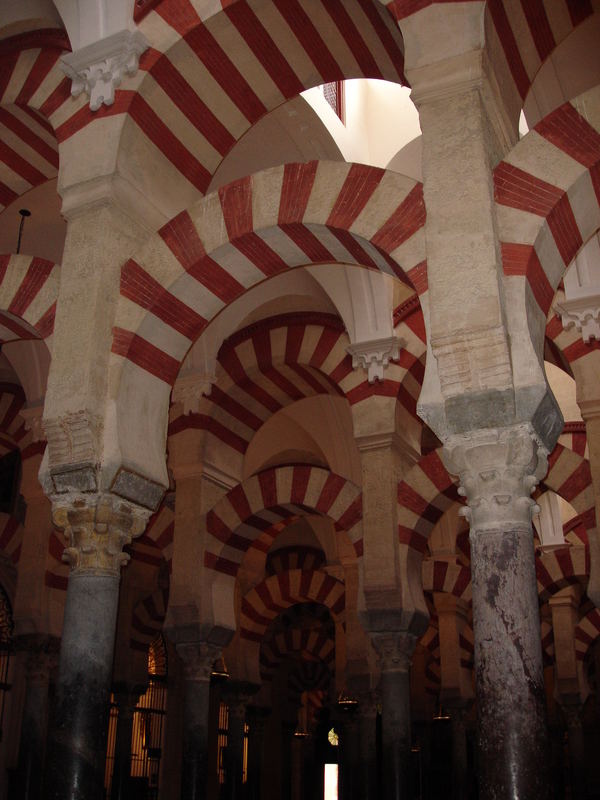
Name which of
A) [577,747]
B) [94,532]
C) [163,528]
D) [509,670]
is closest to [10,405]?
[163,528]

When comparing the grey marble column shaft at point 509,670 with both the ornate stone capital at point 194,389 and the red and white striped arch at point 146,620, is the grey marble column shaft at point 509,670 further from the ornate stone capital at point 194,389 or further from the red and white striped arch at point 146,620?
the red and white striped arch at point 146,620

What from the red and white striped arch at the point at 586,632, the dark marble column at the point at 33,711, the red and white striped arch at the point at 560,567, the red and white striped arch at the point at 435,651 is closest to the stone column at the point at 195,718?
the dark marble column at the point at 33,711

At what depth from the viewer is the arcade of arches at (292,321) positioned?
3.99 meters

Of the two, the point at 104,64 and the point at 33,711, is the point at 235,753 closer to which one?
the point at 33,711

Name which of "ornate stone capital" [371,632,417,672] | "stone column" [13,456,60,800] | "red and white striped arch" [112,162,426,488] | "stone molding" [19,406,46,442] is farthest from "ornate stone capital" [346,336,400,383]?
"stone column" [13,456,60,800]

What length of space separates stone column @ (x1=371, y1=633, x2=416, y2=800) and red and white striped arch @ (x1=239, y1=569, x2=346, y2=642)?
3.83 m

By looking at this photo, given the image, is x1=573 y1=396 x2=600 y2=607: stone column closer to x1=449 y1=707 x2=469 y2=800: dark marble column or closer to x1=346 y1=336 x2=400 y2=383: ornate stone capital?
x1=346 y1=336 x2=400 y2=383: ornate stone capital

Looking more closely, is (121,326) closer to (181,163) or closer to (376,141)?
(181,163)

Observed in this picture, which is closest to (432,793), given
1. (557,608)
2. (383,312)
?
(557,608)

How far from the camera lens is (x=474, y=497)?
392 cm

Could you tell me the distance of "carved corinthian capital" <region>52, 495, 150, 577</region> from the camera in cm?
488

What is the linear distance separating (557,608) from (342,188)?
29.4 ft

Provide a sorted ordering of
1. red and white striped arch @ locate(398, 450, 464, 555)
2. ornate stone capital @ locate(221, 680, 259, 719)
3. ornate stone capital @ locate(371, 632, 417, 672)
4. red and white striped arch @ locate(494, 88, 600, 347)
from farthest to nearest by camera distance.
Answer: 1. ornate stone capital @ locate(221, 680, 259, 719)
2. red and white striped arch @ locate(398, 450, 464, 555)
3. ornate stone capital @ locate(371, 632, 417, 672)
4. red and white striped arch @ locate(494, 88, 600, 347)

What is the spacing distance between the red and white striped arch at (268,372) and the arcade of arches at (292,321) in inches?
1.2
